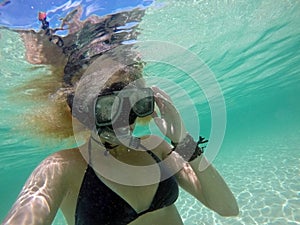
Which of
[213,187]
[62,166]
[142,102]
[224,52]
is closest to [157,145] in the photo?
[142,102]

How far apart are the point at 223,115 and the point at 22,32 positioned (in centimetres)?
568

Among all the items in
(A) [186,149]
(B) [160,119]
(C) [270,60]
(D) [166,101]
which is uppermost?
(D) [166,101]

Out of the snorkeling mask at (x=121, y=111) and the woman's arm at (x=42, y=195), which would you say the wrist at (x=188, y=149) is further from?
the woman's arm at (x=42, y=195)

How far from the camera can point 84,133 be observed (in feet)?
11.8

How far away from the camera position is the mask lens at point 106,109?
2803mm

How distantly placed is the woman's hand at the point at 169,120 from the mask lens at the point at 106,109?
0.63 meters

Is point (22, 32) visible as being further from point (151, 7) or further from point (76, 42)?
point (151, 7)

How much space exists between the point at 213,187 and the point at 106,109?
5.53 ft

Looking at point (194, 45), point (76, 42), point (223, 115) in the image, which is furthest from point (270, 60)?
point (223, 115)

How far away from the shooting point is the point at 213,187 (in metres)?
3.22

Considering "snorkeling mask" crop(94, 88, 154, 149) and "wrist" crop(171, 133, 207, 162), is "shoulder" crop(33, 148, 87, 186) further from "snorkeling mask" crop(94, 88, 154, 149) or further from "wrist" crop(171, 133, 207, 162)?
"wrist" crop(171, 133, 207, 162)

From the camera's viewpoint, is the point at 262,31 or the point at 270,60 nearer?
the point at 262,31

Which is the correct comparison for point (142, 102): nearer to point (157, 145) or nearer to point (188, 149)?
point (157, 145)

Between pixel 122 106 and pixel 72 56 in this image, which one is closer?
pixel 122 106
